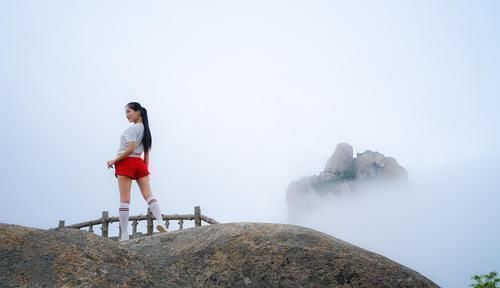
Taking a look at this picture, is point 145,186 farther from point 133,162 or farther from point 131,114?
point 131,114

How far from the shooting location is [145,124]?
199 inches

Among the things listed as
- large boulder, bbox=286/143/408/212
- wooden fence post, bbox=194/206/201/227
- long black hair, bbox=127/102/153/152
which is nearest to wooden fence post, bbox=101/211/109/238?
wooden fence post, bbox=194/206/201/227

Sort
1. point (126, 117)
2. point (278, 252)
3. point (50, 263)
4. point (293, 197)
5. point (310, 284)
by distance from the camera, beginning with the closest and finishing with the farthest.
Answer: point (50, 263) → point (310, 284) → point (278, 252) → point (126, 117) → point (293, 197)

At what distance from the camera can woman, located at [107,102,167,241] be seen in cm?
471

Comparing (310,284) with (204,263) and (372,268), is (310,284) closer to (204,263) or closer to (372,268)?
(372,268)

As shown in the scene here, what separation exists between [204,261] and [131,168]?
254cm

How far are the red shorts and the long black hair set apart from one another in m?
0.22

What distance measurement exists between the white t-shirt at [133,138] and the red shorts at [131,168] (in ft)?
0.25

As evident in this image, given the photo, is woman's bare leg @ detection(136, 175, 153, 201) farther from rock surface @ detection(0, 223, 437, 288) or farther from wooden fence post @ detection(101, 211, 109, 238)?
wooden fence post @ detection(101, 211, 109, 238)

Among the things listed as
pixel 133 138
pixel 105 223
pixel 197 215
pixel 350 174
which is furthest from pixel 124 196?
pixel 350 174

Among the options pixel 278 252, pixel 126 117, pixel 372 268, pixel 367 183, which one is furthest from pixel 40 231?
pixel 367 183

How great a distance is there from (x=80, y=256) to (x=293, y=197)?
2854 inches

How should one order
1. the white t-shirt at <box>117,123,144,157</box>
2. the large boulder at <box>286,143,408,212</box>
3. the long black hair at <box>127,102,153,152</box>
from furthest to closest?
the large boulder at <box>286,143,408,212</box> → the long black hair at <box>127,102,153,152</box> → the white t-shirt at <box>117,123,144,157</box>

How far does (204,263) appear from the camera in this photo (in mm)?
2488
